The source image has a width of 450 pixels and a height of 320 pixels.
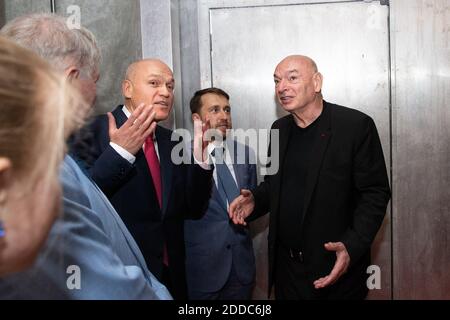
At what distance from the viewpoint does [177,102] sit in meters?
3.06

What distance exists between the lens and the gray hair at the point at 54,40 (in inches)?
50.3

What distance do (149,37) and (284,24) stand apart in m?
0.90

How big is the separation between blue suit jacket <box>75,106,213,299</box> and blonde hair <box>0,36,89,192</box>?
1.18 meters

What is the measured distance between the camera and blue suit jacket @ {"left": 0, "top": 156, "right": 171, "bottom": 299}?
→ 0.75m

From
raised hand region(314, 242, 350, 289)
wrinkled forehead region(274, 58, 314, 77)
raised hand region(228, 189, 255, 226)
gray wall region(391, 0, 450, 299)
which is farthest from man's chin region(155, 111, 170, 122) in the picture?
gray wall region(391, 0, 450, 299)

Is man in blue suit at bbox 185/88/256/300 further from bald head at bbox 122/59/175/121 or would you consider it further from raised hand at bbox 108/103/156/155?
raised hand at bbox 108/103/156/155

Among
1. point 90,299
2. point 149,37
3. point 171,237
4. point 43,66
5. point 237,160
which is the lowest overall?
point 171,237

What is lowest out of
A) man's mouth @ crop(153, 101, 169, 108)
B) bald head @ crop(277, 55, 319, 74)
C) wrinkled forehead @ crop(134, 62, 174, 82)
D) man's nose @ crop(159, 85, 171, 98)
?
man's mouth @ crop(153, 101, 169, 108)

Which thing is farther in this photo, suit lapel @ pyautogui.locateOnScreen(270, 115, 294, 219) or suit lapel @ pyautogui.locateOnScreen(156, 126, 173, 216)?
suit lapel @ pyautogui.locateOnScreen(270, 115, 294, 219)

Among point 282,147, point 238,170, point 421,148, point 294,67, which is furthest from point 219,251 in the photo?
point 421,148

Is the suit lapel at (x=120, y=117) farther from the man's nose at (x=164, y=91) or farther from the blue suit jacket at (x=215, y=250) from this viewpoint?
the blue suit jacket at (x=215, y=250)

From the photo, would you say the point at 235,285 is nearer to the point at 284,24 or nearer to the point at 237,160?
the point at 237,160

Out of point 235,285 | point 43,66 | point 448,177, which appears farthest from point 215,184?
point 43,66

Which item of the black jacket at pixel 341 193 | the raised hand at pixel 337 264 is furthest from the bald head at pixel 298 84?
the raised hand at pixel 337 264
